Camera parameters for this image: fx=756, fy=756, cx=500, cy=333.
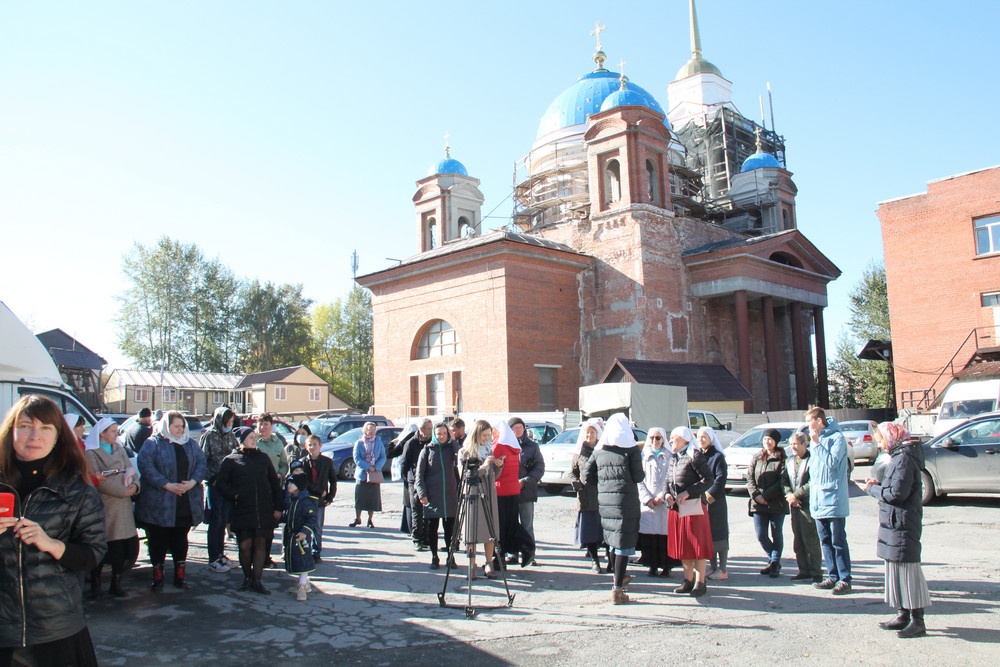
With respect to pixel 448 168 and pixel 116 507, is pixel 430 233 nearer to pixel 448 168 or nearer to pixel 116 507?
pixel 448 168

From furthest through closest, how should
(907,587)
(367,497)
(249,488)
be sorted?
(367,497) → (249,488) → (907,587)

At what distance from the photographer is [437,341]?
3216cm

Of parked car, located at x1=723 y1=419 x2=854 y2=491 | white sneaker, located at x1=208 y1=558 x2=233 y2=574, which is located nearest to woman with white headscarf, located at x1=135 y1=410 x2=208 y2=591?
white sneaker, located at x1=208 y1=558 x2=233 y2=574

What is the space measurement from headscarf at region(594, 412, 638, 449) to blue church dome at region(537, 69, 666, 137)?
1264 inches

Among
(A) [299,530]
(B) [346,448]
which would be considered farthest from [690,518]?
(B) [346,448]

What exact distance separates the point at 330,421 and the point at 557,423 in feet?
22.1

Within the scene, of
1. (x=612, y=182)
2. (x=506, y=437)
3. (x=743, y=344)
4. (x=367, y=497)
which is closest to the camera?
(x=506, y=437)

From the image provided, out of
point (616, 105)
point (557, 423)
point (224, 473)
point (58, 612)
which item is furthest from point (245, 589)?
point (616, 105)

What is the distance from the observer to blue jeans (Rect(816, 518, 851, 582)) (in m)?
7.45

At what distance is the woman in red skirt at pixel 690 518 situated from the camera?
7.39 meters

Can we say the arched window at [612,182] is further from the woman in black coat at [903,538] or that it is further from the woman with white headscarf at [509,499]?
the woman in black coat at [903,538]

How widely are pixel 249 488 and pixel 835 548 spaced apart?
233 inches

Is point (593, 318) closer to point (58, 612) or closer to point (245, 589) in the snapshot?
point (245, 589)

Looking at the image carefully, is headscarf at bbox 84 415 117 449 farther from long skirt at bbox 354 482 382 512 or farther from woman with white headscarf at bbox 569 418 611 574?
woman with white headscarf at bbox 569 418 611 574
